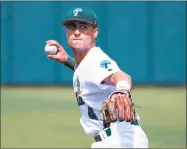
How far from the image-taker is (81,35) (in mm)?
4910

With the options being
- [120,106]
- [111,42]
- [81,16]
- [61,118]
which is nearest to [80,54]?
[81,16]

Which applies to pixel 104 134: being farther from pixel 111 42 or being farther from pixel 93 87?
pixel 111 42

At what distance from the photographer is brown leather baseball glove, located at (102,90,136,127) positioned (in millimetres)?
4098

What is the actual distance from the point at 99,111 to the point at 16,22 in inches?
449

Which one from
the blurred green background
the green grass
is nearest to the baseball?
the green grass

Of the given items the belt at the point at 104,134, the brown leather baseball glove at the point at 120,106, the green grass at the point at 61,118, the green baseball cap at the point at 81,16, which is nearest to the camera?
the brown leather baseball glove at the point at 120,106

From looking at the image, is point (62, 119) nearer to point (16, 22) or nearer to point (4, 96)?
point (4, 96)

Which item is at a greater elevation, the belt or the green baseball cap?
the green baseball cap

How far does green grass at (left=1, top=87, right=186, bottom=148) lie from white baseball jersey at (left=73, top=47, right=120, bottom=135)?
351cm

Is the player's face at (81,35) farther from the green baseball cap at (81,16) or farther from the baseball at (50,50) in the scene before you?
the baseball at (50,50)

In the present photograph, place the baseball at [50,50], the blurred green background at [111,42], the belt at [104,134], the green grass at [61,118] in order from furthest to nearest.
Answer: the blurred green background at [111,42], the green grass at [61,118], the baseball at [50,50], the belt at [104,134]

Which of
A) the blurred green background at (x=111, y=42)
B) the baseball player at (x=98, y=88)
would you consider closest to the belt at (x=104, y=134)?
the baseball player at (x=98, y=88)

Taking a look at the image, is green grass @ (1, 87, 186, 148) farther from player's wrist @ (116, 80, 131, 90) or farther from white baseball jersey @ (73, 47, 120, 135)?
player's wrist @ (116, 80, 131, 90)

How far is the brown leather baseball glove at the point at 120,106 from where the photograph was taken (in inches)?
161
